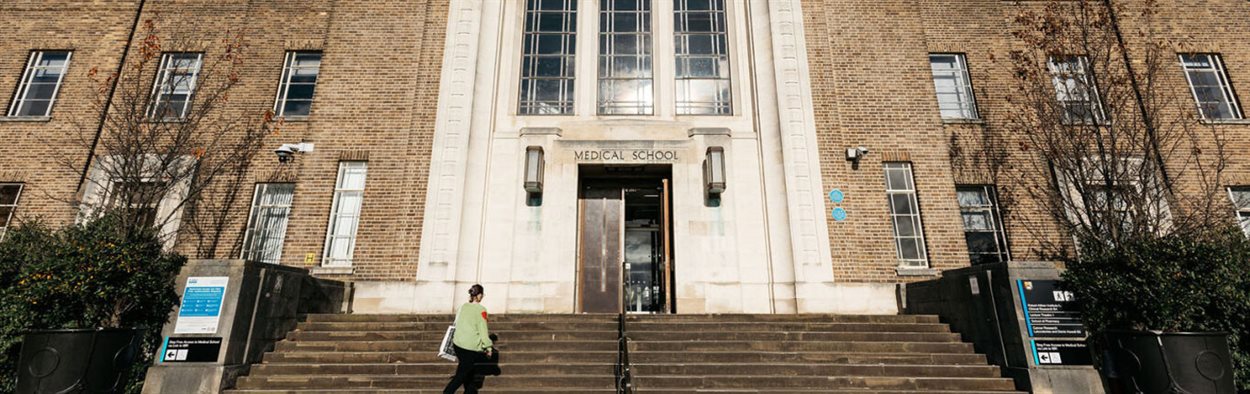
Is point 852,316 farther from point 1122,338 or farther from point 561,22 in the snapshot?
point 561,22

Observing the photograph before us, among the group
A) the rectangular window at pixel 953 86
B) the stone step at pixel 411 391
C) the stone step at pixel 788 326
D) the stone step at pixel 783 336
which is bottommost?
the stone step at pixel 411 391

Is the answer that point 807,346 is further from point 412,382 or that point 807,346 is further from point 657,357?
point 412,382

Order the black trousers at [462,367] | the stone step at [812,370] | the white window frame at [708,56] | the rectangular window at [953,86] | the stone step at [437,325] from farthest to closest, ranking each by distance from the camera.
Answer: the rectangular window at [953,86] < the white window frame at [708,56] < the stone step at [437,325] < the stone step at [812,370] < the black trousers at [462,367]

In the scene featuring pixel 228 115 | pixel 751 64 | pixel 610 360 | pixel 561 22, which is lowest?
pixel 610 360

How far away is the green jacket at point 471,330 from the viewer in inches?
244

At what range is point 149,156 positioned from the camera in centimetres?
1120

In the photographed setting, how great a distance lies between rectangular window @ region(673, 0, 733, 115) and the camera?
12.2m

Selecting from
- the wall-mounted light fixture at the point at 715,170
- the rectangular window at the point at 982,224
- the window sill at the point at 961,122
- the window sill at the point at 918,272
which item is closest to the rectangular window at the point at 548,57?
the wall-mounted light fixture at the point at 715,170

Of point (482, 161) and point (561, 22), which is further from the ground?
point (561, 22)

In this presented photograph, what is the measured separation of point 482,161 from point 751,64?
6.26 m

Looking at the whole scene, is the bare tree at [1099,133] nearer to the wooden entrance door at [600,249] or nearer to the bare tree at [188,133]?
the wooden entrance door at [600,249]

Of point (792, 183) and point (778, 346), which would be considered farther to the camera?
point (792, 183)

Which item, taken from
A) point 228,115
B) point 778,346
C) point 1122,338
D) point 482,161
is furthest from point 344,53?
point 1122,338

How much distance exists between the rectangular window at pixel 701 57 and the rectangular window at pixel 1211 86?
414 inches
